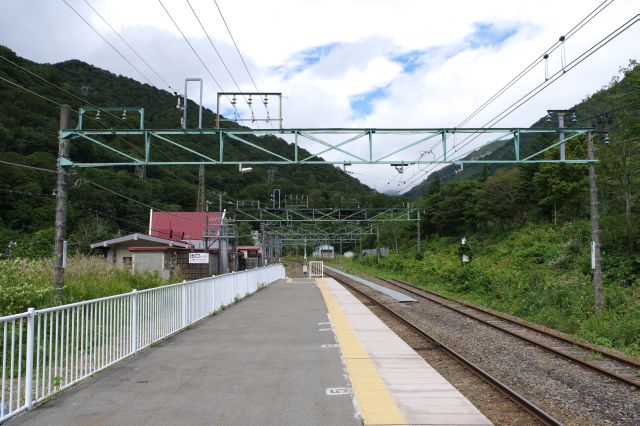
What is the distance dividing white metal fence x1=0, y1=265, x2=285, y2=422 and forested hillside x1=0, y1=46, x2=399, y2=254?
2035 centimetres

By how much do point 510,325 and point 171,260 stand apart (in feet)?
86.6

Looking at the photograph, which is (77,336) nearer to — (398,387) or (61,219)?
(398,387)

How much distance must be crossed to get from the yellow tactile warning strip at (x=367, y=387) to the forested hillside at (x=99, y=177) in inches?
867

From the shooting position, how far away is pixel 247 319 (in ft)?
47.4

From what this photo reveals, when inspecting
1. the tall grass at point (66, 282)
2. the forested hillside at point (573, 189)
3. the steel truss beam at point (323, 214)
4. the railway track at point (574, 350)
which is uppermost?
the forested hillside at point (573, 189)

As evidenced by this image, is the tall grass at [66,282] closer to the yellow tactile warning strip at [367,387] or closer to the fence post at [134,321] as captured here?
→ the fence post at [134,321]

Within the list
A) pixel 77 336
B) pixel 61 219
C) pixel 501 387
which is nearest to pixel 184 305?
pixel 61 219

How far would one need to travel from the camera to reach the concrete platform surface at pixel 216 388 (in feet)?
17.5

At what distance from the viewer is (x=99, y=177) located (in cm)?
4541

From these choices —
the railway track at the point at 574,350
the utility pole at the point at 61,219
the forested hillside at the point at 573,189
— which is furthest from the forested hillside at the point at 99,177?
the railway track at the point at 574,350

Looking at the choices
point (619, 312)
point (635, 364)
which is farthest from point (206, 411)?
point (619, 312)

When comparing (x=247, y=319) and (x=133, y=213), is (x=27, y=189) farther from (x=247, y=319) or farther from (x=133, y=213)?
(x=247, y=319)

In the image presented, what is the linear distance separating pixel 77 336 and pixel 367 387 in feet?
12.5

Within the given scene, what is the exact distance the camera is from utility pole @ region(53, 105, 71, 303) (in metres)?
12.5
